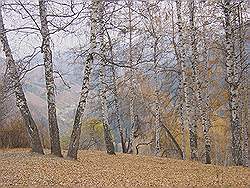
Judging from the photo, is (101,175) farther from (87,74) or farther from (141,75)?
(141,75)

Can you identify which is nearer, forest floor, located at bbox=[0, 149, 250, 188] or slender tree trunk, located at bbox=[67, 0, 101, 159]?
forest floor, located at bbox=[0, 149, 250, 188]

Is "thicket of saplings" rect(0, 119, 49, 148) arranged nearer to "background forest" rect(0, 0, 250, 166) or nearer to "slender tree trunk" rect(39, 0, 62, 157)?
"background forest" rect(0, 0, 250, 166)

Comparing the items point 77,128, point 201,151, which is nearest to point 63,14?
point 77,128

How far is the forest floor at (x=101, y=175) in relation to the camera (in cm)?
816

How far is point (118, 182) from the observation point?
8.46 m

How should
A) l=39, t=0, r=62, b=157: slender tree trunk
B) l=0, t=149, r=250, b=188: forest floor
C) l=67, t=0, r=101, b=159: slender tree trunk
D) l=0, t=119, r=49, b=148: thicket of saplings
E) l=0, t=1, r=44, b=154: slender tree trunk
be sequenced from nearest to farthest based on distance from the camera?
l=0, t=149, r=250, b=188: forest floor → l=67, t=0, r=101, b=159: slender tree trunk → l=39, t=0, r=62, b=157: slender tree trunk → l=0, t=1, r=44, b=154: slender tree trunk → l=0, t=119, r=49, b=148: thicket of saplings

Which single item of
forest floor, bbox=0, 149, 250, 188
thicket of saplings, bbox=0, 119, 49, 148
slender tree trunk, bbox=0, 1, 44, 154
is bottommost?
forest floor, bbox=0, 149, 250, 188

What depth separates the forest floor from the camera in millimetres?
8164

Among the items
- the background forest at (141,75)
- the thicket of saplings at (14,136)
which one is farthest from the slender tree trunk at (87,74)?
the thicket of saplings at (14,136)

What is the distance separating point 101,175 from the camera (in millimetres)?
9234

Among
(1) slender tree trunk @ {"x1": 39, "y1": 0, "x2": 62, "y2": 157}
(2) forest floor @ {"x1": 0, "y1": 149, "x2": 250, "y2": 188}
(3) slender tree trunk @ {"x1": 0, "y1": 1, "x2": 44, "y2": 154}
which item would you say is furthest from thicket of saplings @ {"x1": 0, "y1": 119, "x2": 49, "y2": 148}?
(2) forest floor @ {"x1": 0, "y1": 149, "x2": 250, "y2": 188}

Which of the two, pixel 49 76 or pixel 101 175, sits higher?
pixel 49 76

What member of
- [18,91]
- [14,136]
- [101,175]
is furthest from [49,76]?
[14,136]

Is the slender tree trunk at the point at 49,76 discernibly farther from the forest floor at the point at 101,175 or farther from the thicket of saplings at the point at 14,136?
the thicket of saplings at the point at 14,136
